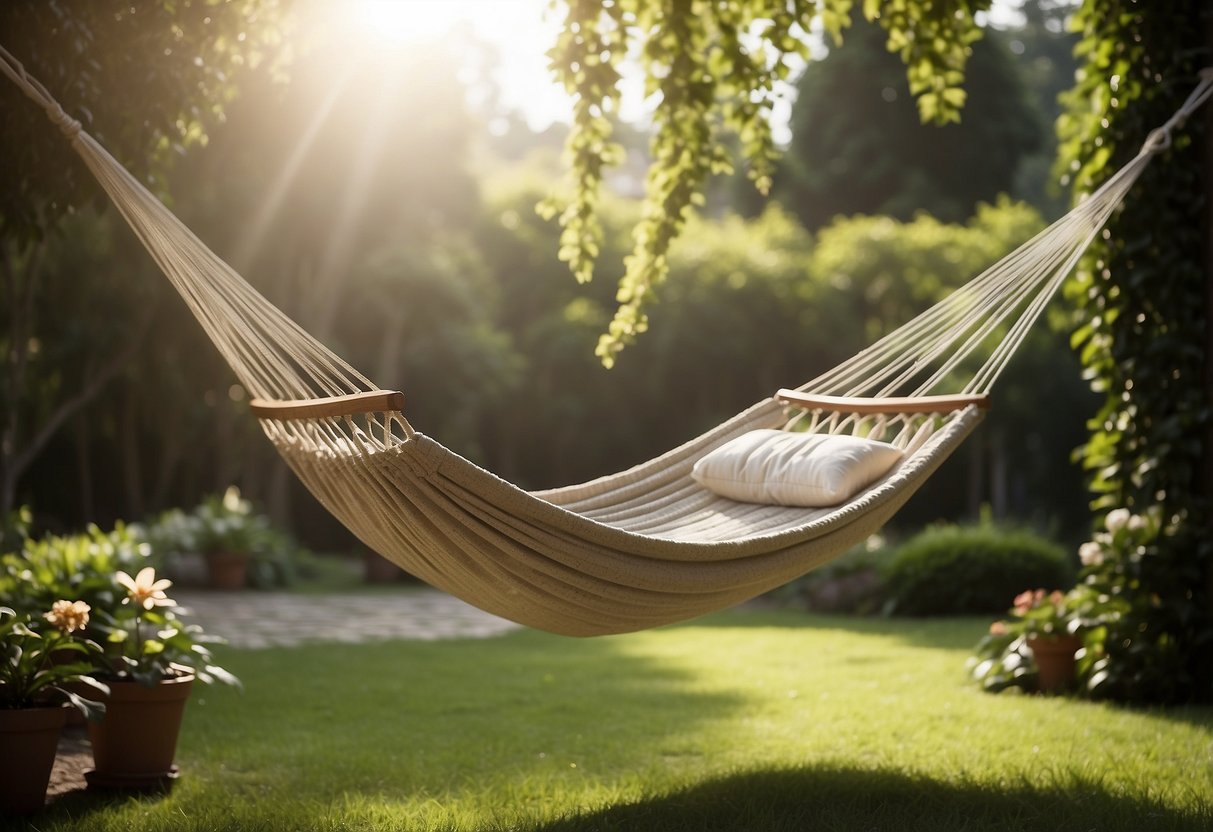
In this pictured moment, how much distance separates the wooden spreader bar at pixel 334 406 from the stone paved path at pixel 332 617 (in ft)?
9.91

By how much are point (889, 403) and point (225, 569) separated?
577 cm

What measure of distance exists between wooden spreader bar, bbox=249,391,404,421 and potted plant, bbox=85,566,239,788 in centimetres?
55

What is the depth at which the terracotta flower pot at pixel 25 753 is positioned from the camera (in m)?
2.42

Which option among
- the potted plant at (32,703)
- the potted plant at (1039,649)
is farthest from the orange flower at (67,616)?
the potted plant at (1039,649)

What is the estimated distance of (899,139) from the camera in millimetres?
14297

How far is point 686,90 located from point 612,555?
57.6 inches

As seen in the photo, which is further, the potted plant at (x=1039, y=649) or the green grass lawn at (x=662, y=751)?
the potted plant at (x=1039, y=649)

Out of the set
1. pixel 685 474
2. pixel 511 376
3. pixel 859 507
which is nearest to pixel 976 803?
pixel 859 507

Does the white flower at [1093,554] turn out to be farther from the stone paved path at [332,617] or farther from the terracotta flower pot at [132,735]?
the stone paved path at [332,617]

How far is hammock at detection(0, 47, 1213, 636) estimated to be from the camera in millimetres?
2195

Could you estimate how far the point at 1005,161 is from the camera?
1450 cm

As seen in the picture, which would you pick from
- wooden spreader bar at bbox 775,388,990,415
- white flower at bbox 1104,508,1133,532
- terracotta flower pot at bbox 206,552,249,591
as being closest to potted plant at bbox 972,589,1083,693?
white flower at bbox 1104,508,1133,532

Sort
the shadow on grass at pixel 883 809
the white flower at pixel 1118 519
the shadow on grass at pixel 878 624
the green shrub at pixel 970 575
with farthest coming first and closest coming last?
the green shrub at pixel 970 575 < the shadow on grass at pixel 878 624 < the white flower at pixel 1118 519 < the shadow on grass at pixel 883 809

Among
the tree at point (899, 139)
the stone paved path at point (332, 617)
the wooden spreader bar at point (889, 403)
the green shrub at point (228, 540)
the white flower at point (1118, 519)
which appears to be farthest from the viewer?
the tree at point (899, 139)
